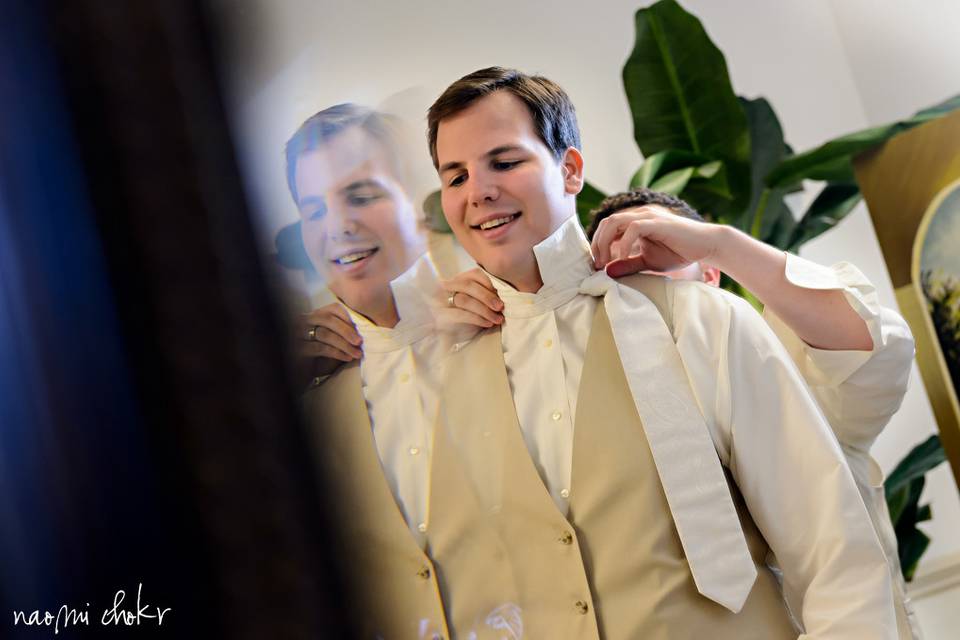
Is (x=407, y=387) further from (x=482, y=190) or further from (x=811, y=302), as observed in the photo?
(x=811, y=302)

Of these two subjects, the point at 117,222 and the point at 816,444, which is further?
the point at 816,444

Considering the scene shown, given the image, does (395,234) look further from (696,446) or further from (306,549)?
(696,446)

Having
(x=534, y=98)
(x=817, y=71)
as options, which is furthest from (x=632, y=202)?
(x=817, y=71)

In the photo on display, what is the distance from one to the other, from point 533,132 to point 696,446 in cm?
19

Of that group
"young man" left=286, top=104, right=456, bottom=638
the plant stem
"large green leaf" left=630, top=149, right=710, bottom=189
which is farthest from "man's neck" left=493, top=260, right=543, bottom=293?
the plant stem

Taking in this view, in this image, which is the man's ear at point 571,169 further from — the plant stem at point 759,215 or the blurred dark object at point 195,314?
the plant stem at point 759,215

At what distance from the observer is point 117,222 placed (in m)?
0.13

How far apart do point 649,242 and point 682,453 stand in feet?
0.55

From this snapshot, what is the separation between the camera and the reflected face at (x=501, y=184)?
0.38 m

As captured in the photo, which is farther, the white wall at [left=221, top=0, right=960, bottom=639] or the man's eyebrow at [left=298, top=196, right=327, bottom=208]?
the white wall at [left=221, top=0, right=960, bottom=639]

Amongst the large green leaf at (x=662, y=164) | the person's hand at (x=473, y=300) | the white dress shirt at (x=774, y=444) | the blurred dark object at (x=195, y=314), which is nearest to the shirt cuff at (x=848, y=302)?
the white dress shirt at (x=774, y=444)

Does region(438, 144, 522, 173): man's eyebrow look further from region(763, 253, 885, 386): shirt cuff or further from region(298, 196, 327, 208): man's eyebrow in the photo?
region(763, 253, 885, 386): shirt cuff

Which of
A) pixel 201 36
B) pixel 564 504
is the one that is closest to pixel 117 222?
pixel 201 36

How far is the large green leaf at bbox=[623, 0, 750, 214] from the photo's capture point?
1658 millimetres
